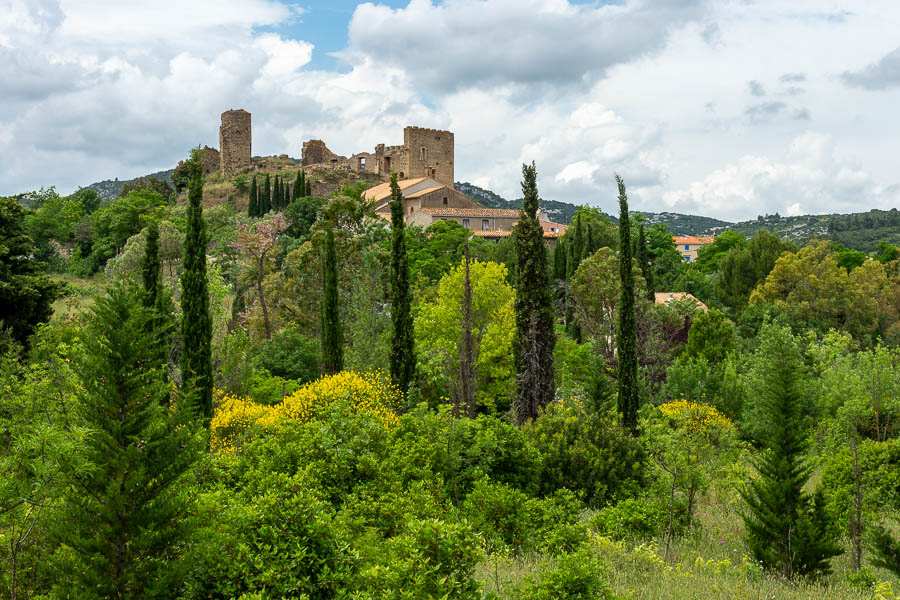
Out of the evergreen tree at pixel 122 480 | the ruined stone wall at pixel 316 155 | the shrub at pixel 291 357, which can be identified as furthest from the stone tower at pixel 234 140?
the evergreen tree at pixel 122 480

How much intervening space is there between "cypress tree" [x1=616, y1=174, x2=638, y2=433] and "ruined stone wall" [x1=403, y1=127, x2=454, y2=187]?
64.1 m

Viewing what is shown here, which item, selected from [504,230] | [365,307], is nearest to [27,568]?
[365,307]

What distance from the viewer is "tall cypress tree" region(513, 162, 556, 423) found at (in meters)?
21.8

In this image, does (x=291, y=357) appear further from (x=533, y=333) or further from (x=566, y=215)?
(x=566, y=215)

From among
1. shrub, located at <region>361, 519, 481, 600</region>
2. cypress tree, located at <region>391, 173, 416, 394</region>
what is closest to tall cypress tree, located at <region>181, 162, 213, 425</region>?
cypress tree, located at <region>391, 173, 416, 394</region>

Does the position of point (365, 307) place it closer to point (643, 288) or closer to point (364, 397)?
point (364, 397)

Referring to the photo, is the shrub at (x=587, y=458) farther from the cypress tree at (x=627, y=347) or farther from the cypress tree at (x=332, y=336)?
the cypress tree at (x=332, y=336)

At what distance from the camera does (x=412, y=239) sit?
44.1 m

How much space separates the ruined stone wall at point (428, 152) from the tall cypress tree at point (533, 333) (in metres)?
63.3

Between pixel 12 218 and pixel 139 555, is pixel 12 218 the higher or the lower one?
the higher one

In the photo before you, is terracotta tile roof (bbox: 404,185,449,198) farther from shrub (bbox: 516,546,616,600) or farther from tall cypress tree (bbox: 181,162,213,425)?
shrub (bbox: 516,546,616,600)

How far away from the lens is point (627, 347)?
830 inches

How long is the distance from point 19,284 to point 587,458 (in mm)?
19012

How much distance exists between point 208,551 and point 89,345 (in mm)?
2275
